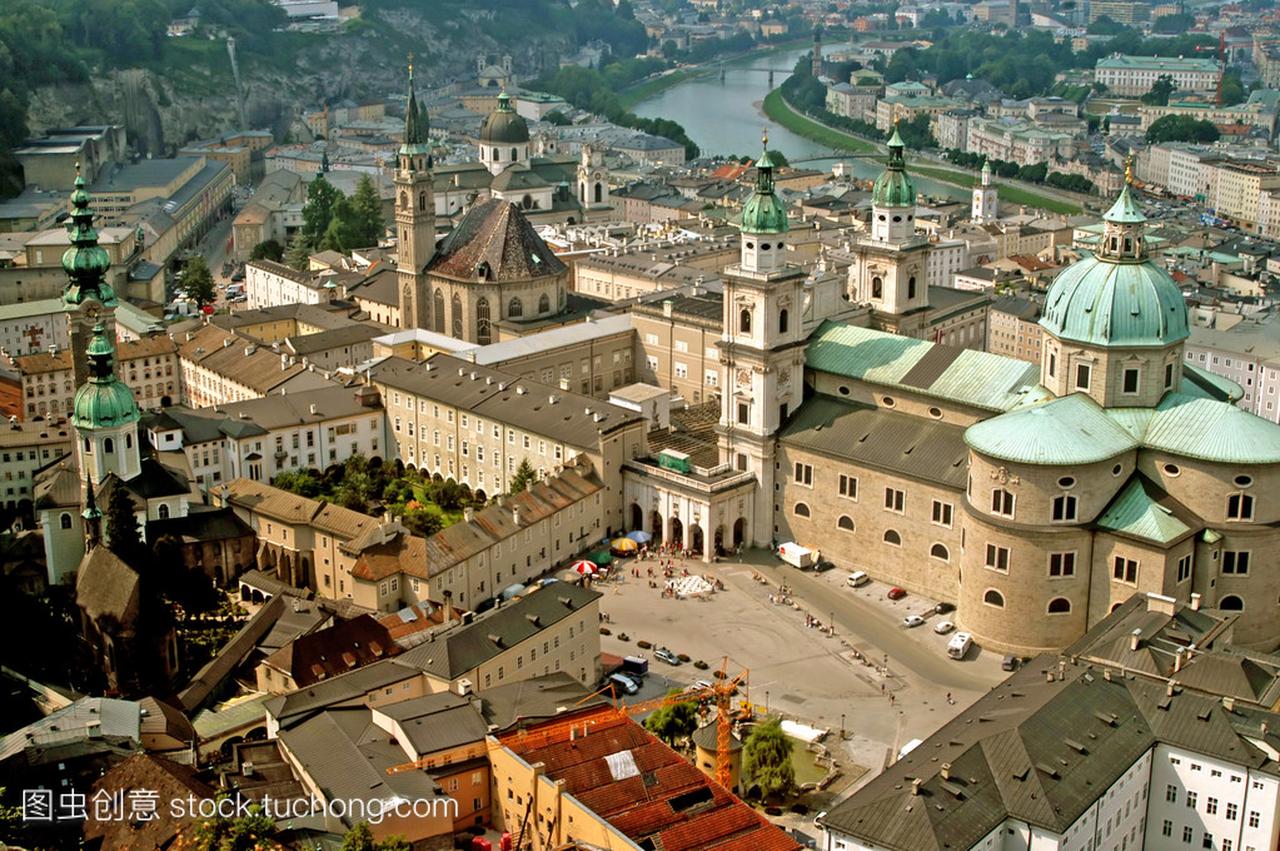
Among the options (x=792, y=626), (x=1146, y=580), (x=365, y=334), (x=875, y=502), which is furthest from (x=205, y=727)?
(x=365, y=334)

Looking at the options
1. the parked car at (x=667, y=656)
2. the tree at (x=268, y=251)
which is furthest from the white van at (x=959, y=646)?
the tree at (x=268, y=251)

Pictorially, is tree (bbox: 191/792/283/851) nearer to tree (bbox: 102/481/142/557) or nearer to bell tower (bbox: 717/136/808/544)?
tree (bbox: 102/481/142/557)

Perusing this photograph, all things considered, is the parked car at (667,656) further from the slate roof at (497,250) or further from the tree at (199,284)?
the tree at (199,284)

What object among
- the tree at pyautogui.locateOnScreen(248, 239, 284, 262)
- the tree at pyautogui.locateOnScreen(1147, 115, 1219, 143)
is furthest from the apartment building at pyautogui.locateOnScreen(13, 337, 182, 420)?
the tree at pyautogui.locateOnScreen(1147, 115, 1219, 143)

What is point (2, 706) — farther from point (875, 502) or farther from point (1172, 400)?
point (1172, 400)

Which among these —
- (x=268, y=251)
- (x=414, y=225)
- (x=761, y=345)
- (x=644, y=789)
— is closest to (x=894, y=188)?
Answer: (x=761, y=345)

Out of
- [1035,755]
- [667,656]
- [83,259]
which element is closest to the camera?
[1035,755]

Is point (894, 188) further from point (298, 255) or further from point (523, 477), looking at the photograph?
point (298, 255)
